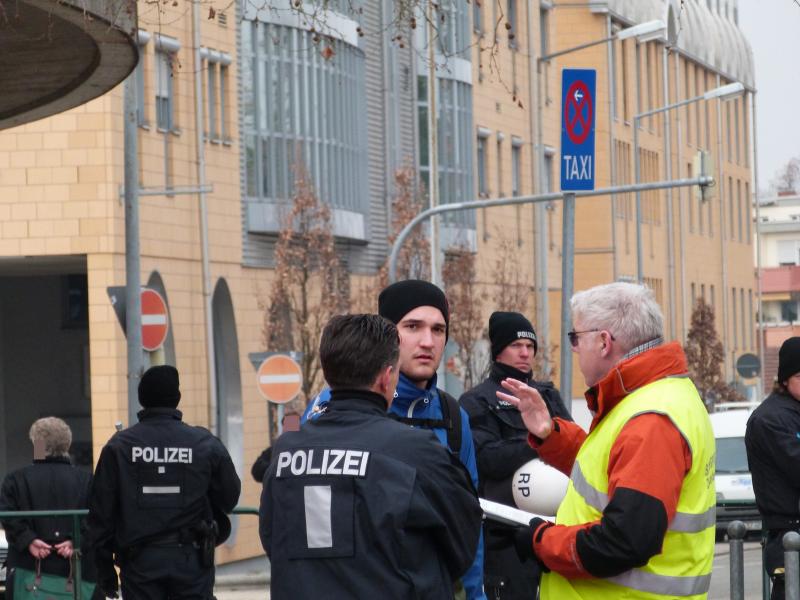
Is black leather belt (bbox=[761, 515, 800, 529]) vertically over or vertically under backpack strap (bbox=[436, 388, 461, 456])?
under

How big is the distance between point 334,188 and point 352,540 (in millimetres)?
31543

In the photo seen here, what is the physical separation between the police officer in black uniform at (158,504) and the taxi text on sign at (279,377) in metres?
14.3

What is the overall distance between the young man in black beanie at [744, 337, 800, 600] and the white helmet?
1.75 metres

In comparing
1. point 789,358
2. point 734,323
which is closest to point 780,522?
point 789,358

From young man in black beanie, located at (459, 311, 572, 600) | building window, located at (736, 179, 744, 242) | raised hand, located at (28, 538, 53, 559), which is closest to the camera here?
young man in black beanie, located at (459, 311, 572, 600)

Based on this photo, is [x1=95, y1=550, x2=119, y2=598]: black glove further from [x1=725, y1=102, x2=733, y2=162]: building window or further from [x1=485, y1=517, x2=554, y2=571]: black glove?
[x1=725, y1=102, x2=733, y2=162]: building window

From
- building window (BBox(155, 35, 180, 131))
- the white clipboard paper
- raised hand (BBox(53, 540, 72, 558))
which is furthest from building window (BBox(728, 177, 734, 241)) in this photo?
the white clipboard paper

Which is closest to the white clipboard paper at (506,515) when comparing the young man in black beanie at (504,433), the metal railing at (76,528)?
the young man in black beanie at (504,433)

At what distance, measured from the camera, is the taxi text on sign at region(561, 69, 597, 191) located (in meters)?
15.7

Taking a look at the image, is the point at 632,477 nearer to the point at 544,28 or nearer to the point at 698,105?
the point at 544,28

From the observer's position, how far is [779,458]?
909 cm

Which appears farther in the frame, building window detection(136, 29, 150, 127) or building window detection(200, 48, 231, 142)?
building window detection(200, 48, 231, 142)

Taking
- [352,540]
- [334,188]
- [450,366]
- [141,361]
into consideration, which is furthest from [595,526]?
[334,188]

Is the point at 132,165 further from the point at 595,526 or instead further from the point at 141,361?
the point at 595,526
